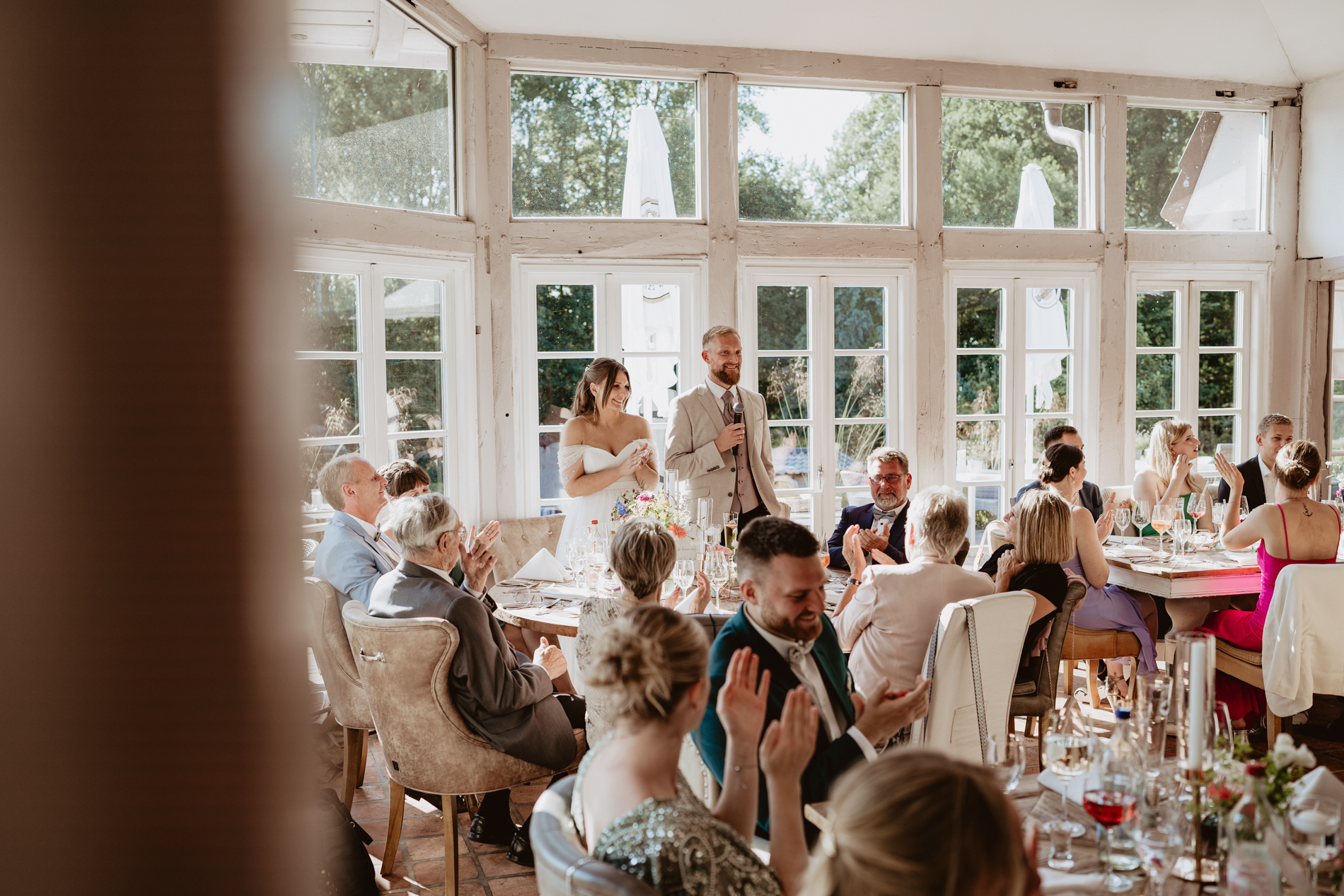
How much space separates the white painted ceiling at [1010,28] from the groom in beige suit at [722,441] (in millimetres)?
2325

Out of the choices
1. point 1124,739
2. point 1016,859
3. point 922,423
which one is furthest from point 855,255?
point 1016,859

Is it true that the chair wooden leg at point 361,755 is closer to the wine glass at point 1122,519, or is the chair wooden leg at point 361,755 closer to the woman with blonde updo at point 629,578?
the woman with blonde updo at point 629,578

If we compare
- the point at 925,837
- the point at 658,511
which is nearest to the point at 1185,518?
the point at 658,511

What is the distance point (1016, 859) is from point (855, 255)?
6.08 m

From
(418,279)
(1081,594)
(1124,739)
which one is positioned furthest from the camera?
(418,279)

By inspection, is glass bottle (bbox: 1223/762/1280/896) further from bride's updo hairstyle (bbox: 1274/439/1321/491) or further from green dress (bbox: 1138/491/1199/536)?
green dress (bbox: 1138/491/1199/536)

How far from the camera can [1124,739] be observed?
203 centimetres

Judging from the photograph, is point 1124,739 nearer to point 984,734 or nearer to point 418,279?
point 984,734

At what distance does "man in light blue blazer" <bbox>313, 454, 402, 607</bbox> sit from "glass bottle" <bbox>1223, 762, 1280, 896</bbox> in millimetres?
3053

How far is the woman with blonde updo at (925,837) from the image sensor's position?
3.86ft

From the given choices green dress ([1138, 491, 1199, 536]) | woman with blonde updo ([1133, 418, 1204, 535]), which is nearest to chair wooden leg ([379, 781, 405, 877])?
green dress ([1138, 491, 1199, 536])

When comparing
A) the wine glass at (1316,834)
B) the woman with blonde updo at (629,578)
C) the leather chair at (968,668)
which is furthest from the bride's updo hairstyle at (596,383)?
the wine glass at (1316,834)

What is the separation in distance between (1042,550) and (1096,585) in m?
0.96

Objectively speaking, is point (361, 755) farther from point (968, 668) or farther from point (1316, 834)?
point (1316, 834)
